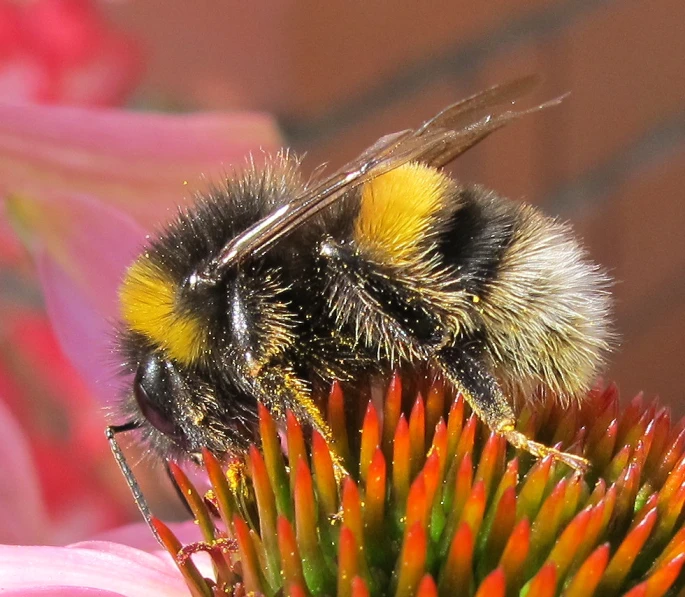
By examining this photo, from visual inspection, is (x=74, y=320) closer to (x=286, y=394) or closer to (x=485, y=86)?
(x=286, y=394)

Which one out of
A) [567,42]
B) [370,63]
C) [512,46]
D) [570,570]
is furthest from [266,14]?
[570,570]

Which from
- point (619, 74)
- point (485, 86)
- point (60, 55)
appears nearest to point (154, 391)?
point (60, 55)

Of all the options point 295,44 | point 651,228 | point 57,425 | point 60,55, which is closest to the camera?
point 60,55

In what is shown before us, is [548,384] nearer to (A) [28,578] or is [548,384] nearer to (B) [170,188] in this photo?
(A) [28,578]

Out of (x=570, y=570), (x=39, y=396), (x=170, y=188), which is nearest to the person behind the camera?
(x=570, y=570)

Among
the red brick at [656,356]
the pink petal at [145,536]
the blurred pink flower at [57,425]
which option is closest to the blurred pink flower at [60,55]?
the blurred pink flower at [57,425]

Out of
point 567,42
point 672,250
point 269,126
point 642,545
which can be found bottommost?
point 642,545
